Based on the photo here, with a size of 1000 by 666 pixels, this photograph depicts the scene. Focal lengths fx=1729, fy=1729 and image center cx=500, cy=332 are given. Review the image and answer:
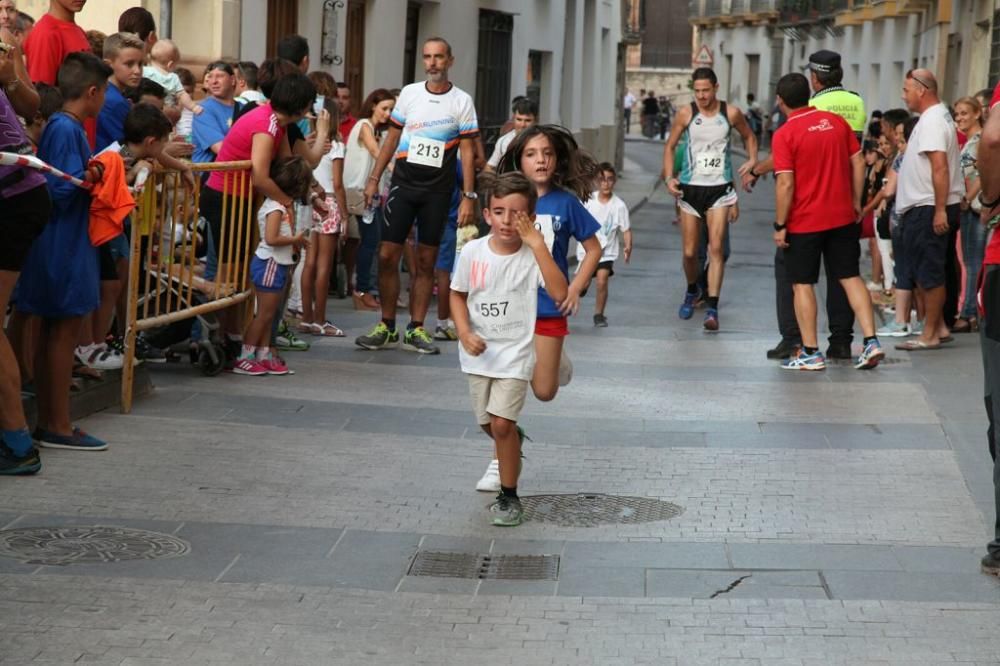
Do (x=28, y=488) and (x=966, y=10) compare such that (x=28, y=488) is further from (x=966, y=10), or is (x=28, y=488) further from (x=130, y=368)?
(x=966, y=10)

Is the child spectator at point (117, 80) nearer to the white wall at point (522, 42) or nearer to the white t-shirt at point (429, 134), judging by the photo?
the white t-shirt at point (429, 134)

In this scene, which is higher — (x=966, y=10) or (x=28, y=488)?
(x=966, y=10)

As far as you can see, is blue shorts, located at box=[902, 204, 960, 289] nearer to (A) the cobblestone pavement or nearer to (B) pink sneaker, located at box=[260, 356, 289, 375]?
(A) the cobblestone pavement

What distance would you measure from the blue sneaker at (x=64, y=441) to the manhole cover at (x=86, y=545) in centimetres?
137

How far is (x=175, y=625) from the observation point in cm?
546

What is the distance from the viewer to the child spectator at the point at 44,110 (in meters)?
7.99

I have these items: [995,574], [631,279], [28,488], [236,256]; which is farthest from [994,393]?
[631,279]

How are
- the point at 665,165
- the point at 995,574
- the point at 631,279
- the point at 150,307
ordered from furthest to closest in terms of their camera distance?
the point at 631,279, the point at 665,165, the point at 150,307, the point at 995,574

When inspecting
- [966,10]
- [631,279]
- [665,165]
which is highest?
[966,10]

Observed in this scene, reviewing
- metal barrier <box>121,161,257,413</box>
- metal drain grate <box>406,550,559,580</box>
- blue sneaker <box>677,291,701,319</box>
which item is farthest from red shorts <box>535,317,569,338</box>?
blue sneaker <box>677,291,701,319</box>

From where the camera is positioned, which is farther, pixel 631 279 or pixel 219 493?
pixel 631 279

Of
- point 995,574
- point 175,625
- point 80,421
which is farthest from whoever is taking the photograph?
point 80,421

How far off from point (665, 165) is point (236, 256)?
490 centimetres

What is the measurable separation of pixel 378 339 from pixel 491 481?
4.29 meters
